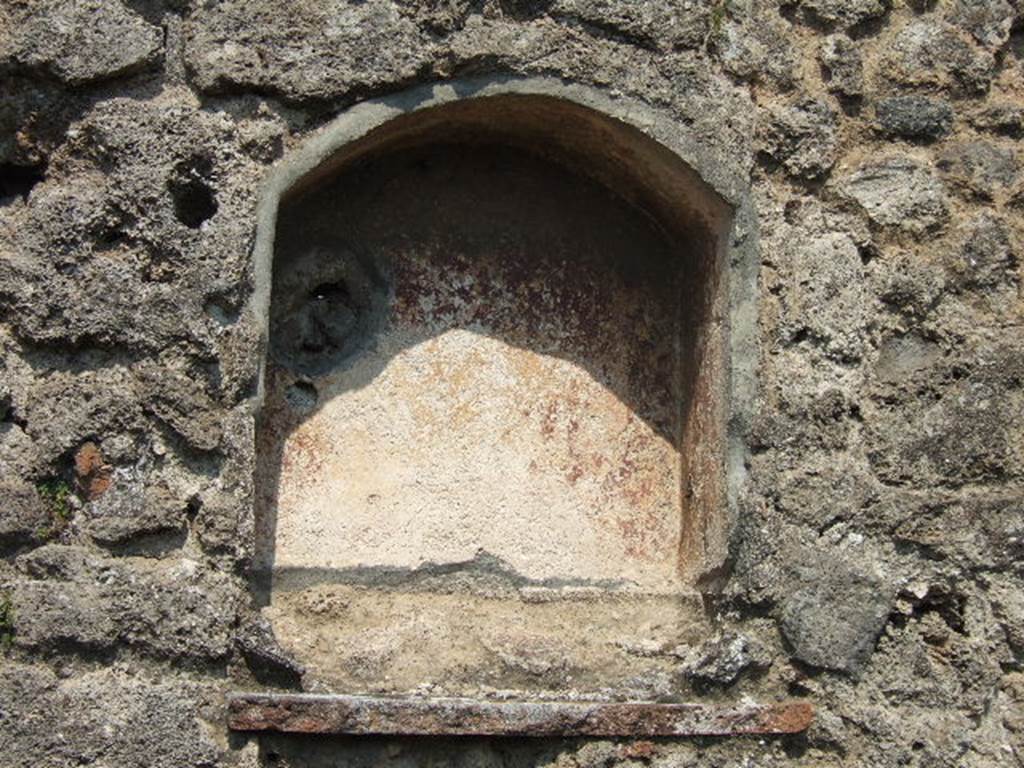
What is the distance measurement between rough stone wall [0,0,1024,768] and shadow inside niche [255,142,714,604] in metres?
0.27

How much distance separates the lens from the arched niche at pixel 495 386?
3199mm

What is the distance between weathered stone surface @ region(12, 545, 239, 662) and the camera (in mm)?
2885

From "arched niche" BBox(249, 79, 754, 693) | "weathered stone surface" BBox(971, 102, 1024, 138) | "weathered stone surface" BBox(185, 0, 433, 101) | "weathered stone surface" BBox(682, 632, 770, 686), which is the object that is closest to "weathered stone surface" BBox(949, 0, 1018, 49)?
"weathered stone surface" BBox(971, 102, 1024, 138)

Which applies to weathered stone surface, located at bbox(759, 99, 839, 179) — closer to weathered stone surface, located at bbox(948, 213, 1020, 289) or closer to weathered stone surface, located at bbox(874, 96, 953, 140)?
weathered stone surface, located at bbox(874, 96, 953, 140)

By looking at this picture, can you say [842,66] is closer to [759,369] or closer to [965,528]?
[759,369]

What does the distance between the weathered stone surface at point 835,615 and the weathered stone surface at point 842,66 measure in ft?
3.22

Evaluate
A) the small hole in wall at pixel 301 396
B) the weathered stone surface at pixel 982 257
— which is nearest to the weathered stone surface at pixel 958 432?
the weathered stone surface at pixel 982 257

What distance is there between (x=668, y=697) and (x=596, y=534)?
40 centimetres

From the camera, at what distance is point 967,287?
3363 mm

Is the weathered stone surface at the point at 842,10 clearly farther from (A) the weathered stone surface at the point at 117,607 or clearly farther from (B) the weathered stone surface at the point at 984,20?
(A) the weathered stone surface at the point at 117,607

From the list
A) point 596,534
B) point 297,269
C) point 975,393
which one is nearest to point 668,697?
point 596,534

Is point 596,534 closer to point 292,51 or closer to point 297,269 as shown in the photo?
point 297,269

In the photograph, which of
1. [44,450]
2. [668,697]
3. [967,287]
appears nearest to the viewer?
[44,450]

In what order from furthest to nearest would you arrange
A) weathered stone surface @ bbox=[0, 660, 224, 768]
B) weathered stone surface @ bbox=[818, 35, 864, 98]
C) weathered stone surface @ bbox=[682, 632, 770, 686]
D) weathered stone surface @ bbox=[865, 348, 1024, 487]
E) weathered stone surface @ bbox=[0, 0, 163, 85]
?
1. weathered stone surface @ bbox=[818, 35, 864, 98]
2. weathered stone surface @ bbox=[865, 348, 1024, 487]
3. weathered stone surface @ bbox=[682, 632, 770, 686]
4. weathered stone surface @ bbox=[0, 0, 163, 85]
5. weathered stone surface @ bbox=[0, 660, 224, 768]
